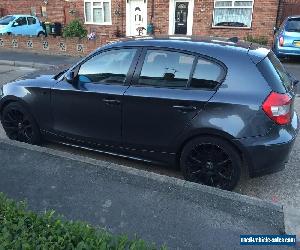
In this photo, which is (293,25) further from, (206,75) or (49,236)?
(49,236)

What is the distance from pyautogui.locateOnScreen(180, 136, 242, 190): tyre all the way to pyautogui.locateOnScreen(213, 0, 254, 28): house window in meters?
13.4

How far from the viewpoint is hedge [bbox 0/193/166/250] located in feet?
6.32

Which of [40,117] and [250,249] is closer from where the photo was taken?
[250,249]

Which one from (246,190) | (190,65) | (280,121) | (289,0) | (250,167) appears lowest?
(246,190)

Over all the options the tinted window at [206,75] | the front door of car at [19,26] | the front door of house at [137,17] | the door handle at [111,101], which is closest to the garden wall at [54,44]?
the front door of car at [19,26]

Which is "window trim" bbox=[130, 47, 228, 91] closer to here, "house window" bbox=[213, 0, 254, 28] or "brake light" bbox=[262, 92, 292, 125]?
"brake light" bbox=[262, 92, 292, 125]

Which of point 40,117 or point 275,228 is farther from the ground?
point 40,117

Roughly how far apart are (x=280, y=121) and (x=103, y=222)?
2.09 metres

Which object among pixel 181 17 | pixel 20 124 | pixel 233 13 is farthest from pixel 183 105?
pixel 181 17

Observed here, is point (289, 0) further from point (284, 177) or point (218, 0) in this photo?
point (284, 177)

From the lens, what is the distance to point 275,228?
9.70 ft

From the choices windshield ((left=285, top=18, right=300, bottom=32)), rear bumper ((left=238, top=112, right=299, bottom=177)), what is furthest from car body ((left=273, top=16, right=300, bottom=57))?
rear bumper ((left=238, top=112, right=299, bottom=177))

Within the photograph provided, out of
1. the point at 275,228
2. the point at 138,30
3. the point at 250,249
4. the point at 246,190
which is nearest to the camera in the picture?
the point at 250,249

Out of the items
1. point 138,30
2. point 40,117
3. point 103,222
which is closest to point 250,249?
point 103,222
